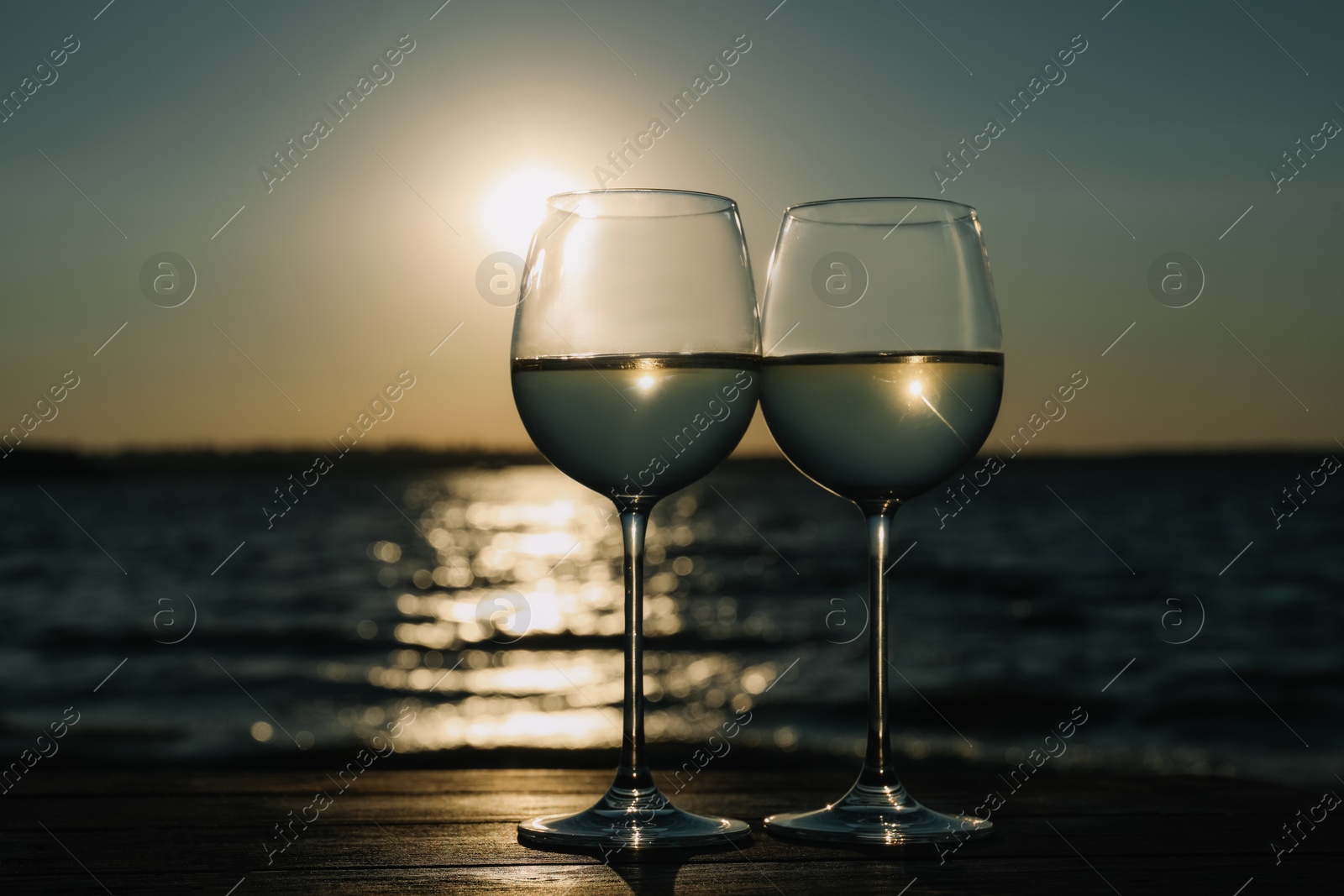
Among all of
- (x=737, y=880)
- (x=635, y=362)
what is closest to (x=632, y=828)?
(x=737, y=880)

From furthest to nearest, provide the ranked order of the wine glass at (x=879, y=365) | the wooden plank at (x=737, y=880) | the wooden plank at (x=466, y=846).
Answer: the wine glass at (x=879, y=365) < the wooden plank at (x=466, y=846) < the wooden plank at (x=737, y=880)

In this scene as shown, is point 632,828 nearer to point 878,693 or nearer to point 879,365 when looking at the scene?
point 878,693

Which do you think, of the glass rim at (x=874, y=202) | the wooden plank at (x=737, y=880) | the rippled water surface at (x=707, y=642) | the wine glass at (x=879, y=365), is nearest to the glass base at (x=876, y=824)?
the wine glass at (x=879, y=365)

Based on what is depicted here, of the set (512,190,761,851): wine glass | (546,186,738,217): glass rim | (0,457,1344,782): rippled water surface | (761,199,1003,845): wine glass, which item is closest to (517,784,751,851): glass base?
(512,190,761,851): wine glass

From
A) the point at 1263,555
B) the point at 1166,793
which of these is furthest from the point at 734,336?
the point at 1263,555

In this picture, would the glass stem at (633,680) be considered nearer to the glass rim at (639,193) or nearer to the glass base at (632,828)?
the glass base at (632,828)

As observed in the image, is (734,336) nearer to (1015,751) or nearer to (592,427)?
(592,427)

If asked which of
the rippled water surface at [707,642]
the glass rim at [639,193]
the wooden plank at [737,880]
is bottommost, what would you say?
the wooden plank at [737,880]

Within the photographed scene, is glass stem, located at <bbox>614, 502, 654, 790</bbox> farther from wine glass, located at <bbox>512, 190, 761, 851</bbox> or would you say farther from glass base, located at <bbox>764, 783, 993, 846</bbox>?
glass base, located at <bbox>764, 783, 993, 846</bbox>
